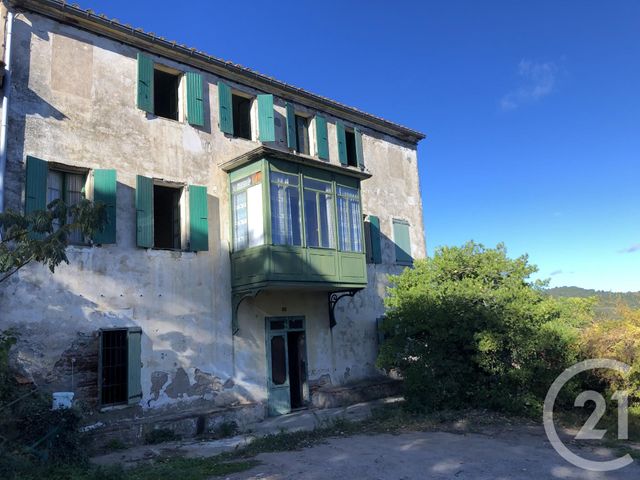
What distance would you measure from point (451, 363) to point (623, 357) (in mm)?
3400

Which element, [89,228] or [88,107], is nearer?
[89,228]

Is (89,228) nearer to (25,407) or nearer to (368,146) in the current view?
(25,407)

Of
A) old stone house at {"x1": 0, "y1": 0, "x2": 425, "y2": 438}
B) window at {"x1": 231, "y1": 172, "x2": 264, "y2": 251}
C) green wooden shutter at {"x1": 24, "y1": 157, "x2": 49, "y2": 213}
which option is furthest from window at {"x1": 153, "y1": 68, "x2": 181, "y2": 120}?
green wooden shutter at {"x1": 24, "y1": 157, "x2": 49, "y2": 213}

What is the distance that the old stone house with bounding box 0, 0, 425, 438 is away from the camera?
31.4ft

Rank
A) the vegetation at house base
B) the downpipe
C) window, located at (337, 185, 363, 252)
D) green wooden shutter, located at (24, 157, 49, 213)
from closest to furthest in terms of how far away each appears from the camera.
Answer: the vegetation at house base, the downpipe, green wooden shutter, located at (24, 157, 49, 213), window, located at (337, 185, 363, 252)

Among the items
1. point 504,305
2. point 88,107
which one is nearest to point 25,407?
point 88,107

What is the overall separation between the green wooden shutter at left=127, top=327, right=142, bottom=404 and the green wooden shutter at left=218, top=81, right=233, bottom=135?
17.8ft

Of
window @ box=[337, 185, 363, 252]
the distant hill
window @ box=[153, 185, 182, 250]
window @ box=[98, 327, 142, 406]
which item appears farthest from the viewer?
window @ box=[337, 185, 363, 252]

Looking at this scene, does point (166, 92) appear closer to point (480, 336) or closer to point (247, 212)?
point (247, 212)

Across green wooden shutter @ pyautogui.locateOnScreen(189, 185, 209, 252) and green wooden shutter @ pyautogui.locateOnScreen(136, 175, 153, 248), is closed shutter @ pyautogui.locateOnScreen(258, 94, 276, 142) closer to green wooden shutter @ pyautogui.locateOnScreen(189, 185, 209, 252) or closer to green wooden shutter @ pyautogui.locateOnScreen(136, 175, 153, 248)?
green wooden shutter @ pyautogui.locateOnScreen(189, 185, 209, 252)

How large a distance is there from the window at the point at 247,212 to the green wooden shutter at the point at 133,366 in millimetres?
3108

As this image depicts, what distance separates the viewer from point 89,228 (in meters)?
7.16

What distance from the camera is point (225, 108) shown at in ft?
42.0

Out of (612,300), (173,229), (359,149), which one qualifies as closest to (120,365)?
(173,229)
